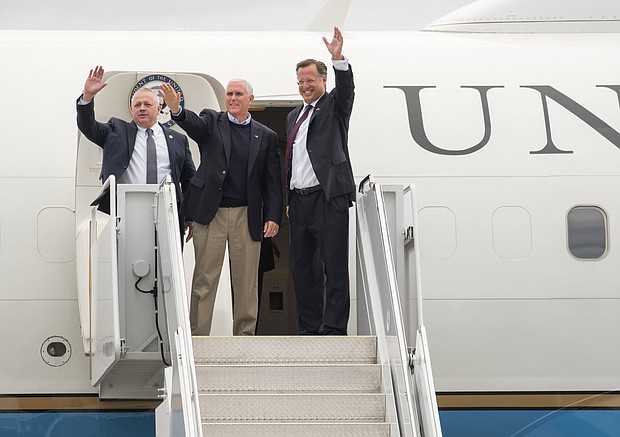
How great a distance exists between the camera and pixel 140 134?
8266 millimetres

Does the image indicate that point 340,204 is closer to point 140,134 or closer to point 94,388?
point 140,134

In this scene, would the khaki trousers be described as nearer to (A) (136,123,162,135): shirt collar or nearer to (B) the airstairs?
(B) the airstairs

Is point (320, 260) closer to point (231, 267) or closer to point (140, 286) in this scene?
point (231, 267)

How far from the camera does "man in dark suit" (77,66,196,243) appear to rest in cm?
807

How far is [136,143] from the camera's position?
8.23 metres

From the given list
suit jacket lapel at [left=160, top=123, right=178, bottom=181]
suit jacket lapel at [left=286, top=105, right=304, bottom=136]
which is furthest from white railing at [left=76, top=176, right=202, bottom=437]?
suit jacket lapel at [left=286, top=105, right=304, bottom=136]

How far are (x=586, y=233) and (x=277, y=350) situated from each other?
3354mm

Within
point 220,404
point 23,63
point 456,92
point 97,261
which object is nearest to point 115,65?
point 23,63

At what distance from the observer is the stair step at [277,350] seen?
296 inches

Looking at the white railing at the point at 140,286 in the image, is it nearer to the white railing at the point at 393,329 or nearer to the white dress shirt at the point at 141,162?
the white dress shirt at the point at 141,162

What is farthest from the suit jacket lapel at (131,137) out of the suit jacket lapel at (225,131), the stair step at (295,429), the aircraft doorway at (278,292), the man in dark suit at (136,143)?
the aircraft doorway at (278,292)

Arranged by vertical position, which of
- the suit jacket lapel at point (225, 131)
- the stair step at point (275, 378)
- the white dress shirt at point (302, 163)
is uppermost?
the suit jacket lapel at point (225, 131)

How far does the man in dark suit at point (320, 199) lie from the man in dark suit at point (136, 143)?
896mm

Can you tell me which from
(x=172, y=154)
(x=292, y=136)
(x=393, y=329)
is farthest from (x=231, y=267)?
(x=393, y=329)
